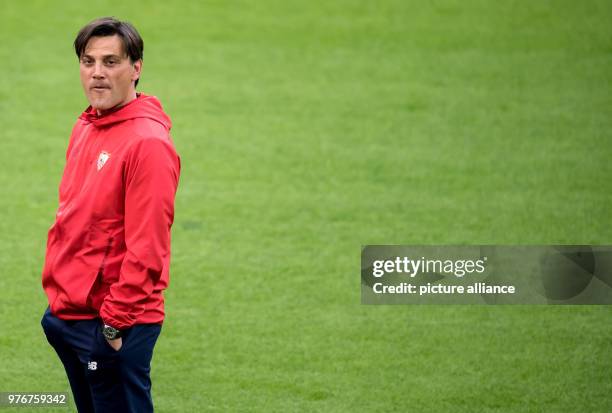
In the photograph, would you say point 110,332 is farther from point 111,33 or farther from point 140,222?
point 111,33

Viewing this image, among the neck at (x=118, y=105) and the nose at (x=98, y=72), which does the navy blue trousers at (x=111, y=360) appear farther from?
the nose at (x=98, y=72)

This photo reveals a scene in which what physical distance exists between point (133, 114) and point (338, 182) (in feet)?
12.9

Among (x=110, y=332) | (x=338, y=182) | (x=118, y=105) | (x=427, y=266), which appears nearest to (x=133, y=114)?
(x=118, y=105)

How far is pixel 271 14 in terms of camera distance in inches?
385

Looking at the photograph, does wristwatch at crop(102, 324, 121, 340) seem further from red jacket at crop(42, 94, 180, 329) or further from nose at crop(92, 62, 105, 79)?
nose at crop(92, 62, 105, 79)

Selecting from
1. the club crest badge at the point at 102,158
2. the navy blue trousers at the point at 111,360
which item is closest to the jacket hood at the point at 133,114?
the club crest badge at the point at 102,158

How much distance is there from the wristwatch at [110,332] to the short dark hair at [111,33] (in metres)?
0.79

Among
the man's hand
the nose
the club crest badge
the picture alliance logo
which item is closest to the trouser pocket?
the man's hand

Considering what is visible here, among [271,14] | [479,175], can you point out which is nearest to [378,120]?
[479,175]

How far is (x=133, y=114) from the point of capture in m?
3.02

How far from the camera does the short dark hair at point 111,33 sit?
9.95ft

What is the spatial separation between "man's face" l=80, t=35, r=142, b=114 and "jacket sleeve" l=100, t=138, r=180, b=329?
223 mm

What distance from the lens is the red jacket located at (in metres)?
2.90

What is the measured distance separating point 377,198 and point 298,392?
2381mm
